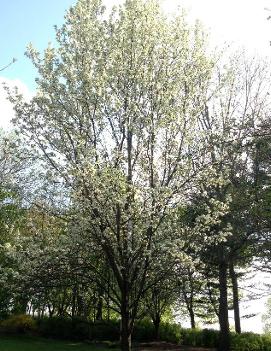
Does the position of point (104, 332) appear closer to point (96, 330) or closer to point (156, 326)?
point (96, 330)

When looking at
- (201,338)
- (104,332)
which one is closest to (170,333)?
(201,338)

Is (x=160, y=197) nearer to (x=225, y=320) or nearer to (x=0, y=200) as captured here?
(x=225, y=320)

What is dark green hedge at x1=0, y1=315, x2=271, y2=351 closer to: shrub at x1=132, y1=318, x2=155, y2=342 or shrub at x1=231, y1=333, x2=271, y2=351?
shrub at x1=132, y1=318, x2=155, y2=342

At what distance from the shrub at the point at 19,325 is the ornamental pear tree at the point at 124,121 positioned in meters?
22.0

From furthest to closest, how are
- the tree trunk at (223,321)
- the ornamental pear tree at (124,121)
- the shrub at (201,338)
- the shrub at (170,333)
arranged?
the shrub at (170,333) → the shrub at (201,338) → the tree trunk at (223,321) → the ornamental pear tree at (124,121)

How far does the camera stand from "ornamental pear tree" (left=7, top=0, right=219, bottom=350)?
1292 cm

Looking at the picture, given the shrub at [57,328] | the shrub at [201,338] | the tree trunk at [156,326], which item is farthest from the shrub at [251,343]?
the shrub at [57,328]

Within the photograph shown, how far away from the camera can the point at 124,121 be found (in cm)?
1366

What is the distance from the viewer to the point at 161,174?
14195mm

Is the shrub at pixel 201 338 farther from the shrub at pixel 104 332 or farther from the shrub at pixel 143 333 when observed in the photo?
the shrub at pixel 104 332

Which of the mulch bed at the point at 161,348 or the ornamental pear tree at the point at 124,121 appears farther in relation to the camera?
the mulch bed at the point at 161,348

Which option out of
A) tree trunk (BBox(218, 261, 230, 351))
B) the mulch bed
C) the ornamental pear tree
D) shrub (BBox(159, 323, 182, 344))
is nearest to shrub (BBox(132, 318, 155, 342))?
shrub (BBox(159, 323, 182, 344))

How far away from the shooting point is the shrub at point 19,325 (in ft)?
108

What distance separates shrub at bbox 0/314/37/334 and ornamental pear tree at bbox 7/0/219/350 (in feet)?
72.2
